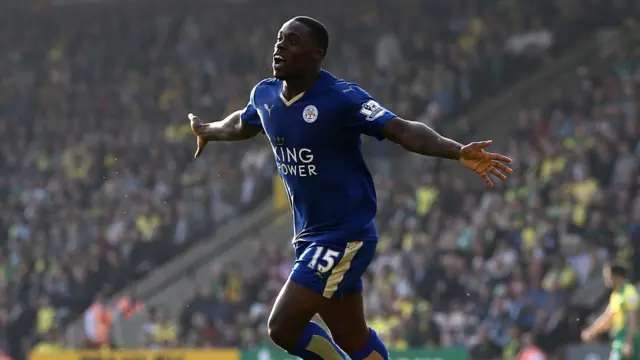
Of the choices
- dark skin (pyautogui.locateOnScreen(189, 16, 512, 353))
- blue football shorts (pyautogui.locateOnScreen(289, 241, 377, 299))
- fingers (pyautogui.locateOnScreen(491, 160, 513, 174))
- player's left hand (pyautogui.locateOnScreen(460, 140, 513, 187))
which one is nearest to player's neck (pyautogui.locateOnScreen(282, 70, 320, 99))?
dark skin (pyautogui.locateOnScreen(189, 16, 512, 353))

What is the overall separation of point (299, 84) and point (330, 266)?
1.03 metres

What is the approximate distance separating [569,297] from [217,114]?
34.2 feet

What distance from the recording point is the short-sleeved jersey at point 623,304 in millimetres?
12734

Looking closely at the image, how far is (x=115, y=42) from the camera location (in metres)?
29.2

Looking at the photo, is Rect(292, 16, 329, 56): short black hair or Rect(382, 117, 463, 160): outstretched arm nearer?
Rect(382, 117, 463, 160): outstretched arm

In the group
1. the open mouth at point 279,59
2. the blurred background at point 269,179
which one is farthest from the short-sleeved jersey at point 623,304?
the open mouth at point 279,59

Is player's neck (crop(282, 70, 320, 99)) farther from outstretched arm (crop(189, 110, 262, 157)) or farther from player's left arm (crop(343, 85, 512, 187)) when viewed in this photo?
outstretched arm (crop(189, 110, 262, 157))

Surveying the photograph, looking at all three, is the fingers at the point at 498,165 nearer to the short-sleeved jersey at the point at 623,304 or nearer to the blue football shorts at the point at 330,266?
the blue football shorts at the point at 330,266

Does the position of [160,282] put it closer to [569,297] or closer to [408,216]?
[408,216]

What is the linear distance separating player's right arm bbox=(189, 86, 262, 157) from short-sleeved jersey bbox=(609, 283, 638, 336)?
19.3 feet

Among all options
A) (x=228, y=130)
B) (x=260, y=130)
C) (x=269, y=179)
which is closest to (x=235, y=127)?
(x=228, y=130)

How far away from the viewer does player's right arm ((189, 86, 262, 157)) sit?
7840 mm

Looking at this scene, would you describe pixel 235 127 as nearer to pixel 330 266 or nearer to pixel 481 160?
pixel 330 266

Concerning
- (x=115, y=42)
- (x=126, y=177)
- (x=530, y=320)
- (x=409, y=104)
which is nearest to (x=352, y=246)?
(x=530, y=320)
